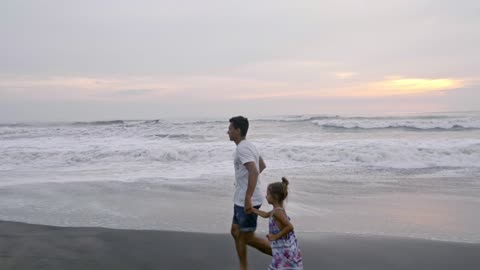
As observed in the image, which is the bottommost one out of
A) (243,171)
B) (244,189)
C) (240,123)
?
(244,189)

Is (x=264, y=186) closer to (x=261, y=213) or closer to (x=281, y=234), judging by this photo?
(x=261, y=213)

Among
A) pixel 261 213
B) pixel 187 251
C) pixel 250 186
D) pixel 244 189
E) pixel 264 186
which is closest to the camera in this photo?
pixel 261 213

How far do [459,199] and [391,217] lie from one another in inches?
81.2

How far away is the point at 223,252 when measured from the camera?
484 centimetres

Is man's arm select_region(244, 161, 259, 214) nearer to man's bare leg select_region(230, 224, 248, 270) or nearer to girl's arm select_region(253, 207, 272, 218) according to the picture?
girl's arm select_region(253, 207, 272, 218)

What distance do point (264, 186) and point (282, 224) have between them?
602 centimetres

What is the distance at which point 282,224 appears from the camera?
3447 mm

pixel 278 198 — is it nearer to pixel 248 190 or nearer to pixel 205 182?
pixel 248 190

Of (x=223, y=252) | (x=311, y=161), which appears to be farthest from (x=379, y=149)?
(x=223, y=252)

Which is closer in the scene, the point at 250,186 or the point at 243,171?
the point at 250,186

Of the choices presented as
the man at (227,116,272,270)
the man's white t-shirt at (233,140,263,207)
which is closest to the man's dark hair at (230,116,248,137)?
the man at (227,116,272,270)

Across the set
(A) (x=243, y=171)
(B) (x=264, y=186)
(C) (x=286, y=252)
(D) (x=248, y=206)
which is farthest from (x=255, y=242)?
(B) (x=264, y=186)

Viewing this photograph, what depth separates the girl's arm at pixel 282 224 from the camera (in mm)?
3424

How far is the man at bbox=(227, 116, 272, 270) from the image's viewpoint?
377cm
